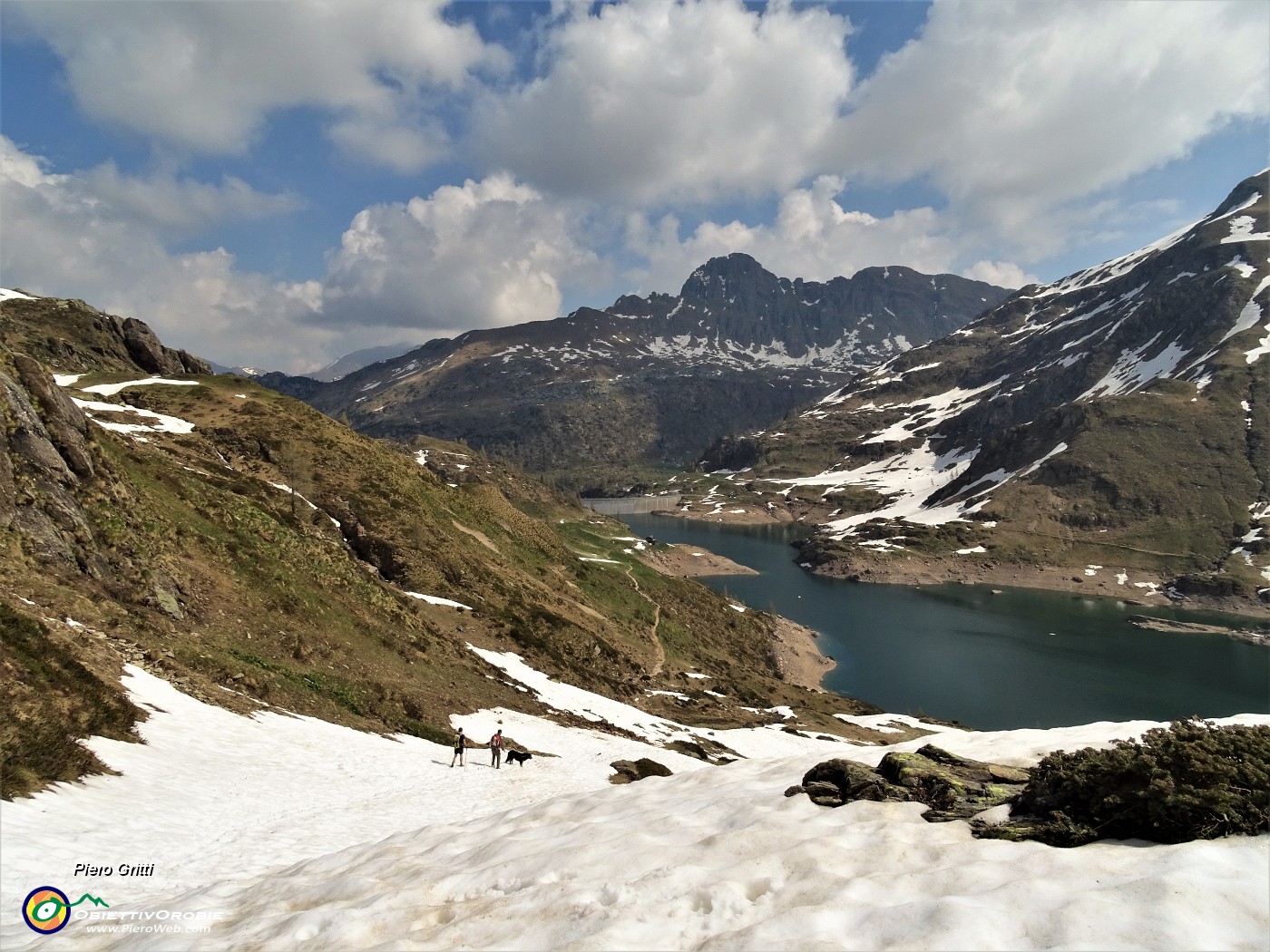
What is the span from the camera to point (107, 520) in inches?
1163

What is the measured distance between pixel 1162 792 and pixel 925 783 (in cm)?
442

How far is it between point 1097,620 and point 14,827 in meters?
191

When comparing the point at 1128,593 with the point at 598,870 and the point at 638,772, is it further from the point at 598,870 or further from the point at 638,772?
the point at 598,870

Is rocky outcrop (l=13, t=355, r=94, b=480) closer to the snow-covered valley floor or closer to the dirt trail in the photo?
the snow-covered valley floor

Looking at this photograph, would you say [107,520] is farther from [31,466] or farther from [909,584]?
[909,584]

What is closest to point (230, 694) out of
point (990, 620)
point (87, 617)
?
A: point (87, 617)

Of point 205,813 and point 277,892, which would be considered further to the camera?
point 205,813

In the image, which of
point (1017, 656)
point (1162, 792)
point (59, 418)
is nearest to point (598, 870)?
point (1162, 792)

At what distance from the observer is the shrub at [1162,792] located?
864 centimetres

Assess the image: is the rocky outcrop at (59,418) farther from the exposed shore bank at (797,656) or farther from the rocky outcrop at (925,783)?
the exposed shore bank at (797,656)

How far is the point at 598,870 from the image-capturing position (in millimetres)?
10672

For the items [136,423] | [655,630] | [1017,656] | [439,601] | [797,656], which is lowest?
[1017,656]

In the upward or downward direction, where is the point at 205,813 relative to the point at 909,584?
upward

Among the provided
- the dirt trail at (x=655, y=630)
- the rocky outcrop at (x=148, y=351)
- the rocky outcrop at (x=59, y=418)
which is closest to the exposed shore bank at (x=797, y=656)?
the dirt trail at (x=655, y=630)
